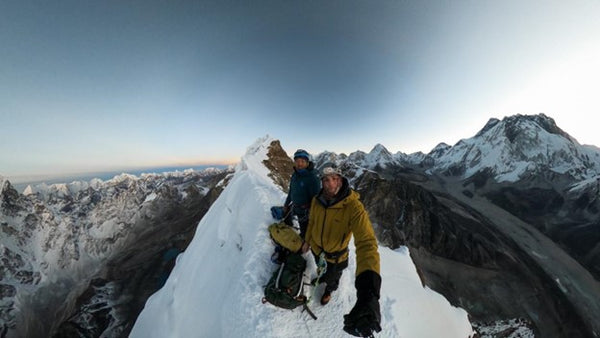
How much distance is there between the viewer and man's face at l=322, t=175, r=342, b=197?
455cm

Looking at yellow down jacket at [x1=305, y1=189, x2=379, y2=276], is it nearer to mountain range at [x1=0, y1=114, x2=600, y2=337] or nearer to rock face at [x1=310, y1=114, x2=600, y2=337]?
Result: mountain range at [x1=0, y1=114, x2=600, y2=337]

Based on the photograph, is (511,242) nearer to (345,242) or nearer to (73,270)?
(345,242)

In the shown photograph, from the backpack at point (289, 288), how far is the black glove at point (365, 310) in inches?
85.2

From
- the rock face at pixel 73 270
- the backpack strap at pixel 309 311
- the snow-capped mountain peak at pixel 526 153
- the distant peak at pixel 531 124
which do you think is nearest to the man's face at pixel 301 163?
the backpack strap at pixel 309 311

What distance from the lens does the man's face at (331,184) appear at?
14.9 ft

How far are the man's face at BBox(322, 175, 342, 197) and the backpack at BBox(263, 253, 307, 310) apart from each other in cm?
210

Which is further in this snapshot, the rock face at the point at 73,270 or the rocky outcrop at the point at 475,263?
the rock face at the point at 73,270

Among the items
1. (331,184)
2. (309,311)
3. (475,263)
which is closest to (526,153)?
(475,263)

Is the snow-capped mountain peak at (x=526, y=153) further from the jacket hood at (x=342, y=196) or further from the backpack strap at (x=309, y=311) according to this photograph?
the jacket hood at (x=342, y=196)

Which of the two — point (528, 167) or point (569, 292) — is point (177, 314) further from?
point (528, 167)

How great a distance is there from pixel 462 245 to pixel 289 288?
248ft

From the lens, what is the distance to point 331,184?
14.9 feet

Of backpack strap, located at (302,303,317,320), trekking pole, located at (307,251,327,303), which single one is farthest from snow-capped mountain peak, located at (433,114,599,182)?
backpack strap, located at (302,303,317,320)

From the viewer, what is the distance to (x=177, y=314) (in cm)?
850
